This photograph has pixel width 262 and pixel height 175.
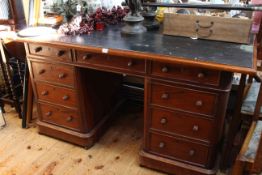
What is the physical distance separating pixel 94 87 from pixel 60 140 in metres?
0.52

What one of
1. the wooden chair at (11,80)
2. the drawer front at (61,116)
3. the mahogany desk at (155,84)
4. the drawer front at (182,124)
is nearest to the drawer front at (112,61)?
the mahogany desk at (155,84)

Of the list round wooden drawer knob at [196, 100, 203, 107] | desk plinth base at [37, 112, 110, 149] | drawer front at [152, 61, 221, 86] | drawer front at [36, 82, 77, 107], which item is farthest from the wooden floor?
drawer front at [152, 61, 221, 86]

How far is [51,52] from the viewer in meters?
1.63

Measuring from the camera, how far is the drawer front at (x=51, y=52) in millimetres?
1581

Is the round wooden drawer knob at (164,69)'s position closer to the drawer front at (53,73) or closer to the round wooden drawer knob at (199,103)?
the round wooden drawer knob at (199,103)

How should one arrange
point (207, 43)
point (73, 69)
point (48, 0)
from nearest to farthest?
point (207, 43) < point (73, 69) < point (48, 0)

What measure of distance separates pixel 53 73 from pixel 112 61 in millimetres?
474

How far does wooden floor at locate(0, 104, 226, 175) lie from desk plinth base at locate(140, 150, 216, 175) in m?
0.06

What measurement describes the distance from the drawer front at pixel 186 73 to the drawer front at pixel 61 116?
0.73 meters

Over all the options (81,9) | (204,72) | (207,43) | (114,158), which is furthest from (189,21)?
(114,158)

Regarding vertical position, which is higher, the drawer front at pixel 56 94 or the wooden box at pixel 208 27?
the wooden box at pixel 208 27

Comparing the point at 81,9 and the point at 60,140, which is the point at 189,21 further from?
the point at 60,140

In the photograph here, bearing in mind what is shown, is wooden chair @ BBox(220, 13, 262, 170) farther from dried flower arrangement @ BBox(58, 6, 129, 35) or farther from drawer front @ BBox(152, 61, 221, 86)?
dried flower arrangement @ BBox(58, 6, 129, 35)

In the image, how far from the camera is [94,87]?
184cm
